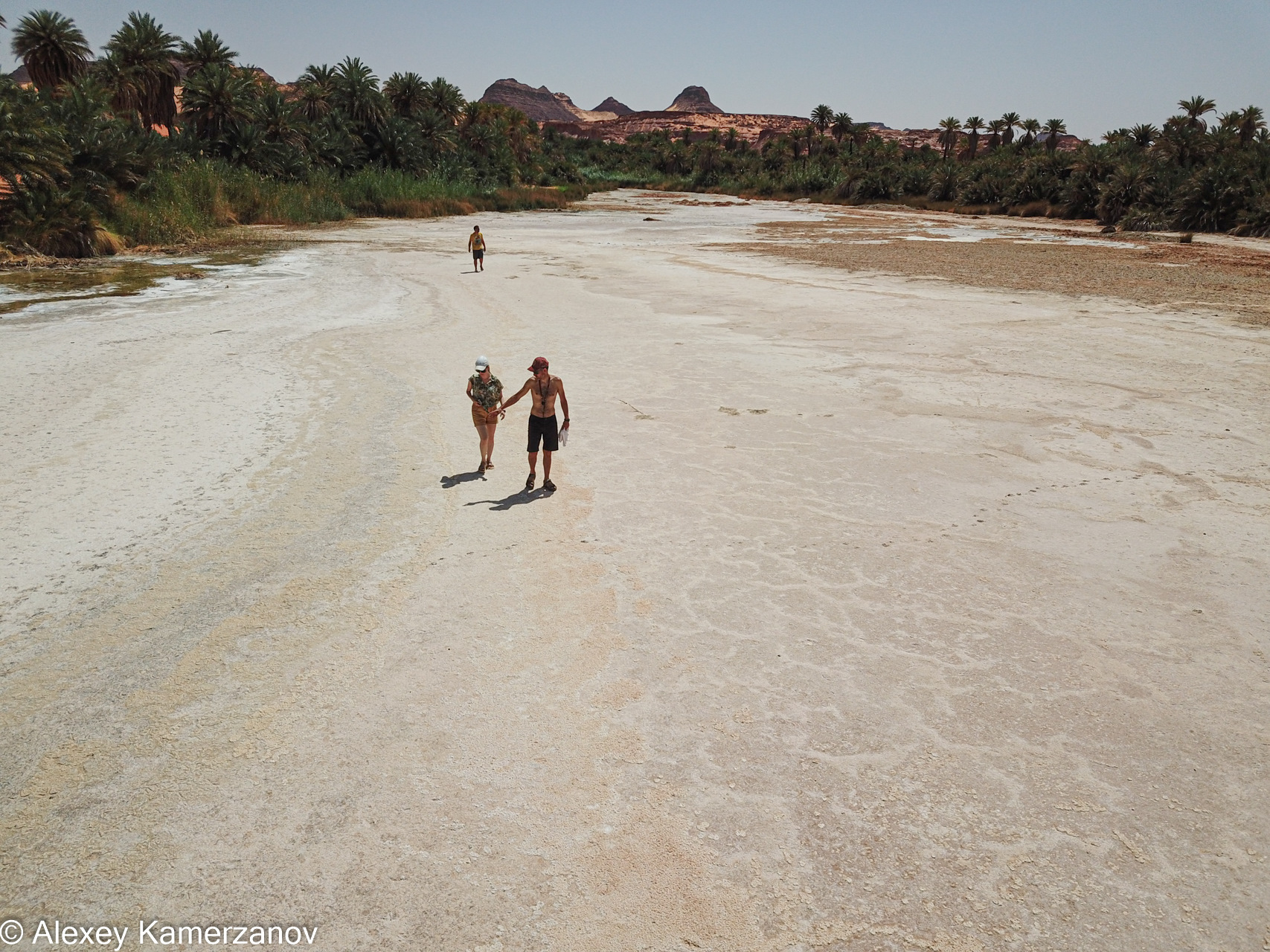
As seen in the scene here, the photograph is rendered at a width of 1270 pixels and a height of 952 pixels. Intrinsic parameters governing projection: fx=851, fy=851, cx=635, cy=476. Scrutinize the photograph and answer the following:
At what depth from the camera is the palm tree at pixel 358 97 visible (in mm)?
55531

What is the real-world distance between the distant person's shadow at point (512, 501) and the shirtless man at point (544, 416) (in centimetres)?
8

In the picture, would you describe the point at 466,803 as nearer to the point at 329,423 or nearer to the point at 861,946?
the point at 861,946

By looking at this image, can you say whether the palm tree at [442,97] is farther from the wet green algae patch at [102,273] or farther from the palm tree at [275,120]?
the wet green algae patch at [102,273]

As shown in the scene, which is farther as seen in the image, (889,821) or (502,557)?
(502,557)

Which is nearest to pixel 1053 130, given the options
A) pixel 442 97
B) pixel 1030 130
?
pixel 1030 130

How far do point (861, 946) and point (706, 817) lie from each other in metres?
0.92

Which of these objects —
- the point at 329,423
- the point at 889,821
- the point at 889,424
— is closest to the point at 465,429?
the point at 329,423

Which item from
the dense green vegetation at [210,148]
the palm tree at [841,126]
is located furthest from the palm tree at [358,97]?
the palm tree at [841,126]

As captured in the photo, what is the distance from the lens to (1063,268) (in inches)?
1017

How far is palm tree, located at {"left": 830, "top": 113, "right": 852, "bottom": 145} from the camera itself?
11538 centimetres

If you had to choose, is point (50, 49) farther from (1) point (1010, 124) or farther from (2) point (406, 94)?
(1) point (1010, 124)

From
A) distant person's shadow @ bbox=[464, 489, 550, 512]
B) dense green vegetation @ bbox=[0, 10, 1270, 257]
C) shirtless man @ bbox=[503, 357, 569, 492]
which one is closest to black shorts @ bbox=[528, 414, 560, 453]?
shirtless man @ bbox=[503, 357, 569, 492]

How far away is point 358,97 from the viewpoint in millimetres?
55625

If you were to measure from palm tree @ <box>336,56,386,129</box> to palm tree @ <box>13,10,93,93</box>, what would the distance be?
1426cm
